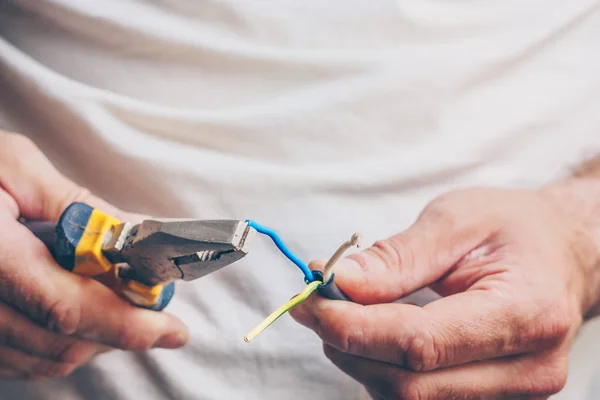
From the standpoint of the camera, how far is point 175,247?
15.1 inches

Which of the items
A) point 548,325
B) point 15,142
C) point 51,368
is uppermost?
point 15,142

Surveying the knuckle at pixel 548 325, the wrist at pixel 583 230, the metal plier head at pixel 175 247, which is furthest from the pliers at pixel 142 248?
the wrist at pixel 583 230

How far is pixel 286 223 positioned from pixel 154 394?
237 millimetres

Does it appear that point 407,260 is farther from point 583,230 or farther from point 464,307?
point 583,230

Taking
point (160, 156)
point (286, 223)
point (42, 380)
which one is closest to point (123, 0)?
point (160, 156)

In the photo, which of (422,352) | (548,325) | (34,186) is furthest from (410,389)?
(34,186)

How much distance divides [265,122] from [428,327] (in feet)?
0.98

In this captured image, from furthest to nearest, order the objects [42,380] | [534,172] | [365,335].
→ [534,172], [42,380], [365,335]

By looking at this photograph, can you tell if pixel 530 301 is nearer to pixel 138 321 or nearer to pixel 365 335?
pixel 365 335

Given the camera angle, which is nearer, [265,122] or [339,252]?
[339,252]

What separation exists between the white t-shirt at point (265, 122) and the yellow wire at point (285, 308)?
21 cm

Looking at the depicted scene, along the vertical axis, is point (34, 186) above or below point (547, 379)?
above

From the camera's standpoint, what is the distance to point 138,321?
502mm

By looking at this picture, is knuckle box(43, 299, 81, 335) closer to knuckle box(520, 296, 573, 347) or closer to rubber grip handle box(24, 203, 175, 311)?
rubber grip handle box(24, 203, 175, 311)
